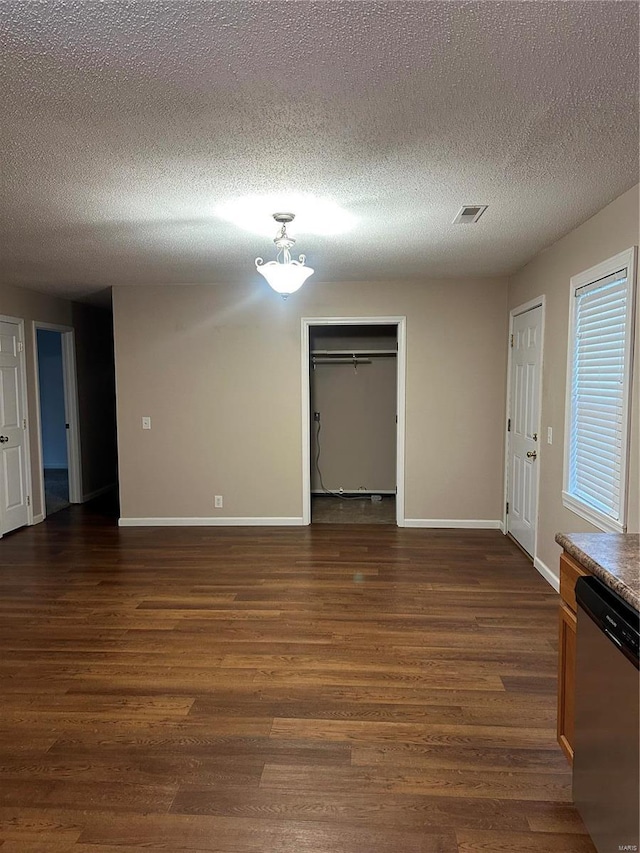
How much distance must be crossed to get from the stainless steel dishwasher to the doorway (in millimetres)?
2676

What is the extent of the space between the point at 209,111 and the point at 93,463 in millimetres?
6162

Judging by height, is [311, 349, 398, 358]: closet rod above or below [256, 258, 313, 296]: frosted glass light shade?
below

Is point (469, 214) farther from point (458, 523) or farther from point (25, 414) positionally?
point (25, 414)

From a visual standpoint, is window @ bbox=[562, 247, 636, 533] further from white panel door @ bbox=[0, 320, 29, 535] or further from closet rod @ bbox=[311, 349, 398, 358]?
white panel door @ bbox=[0, 320, 29, 535]

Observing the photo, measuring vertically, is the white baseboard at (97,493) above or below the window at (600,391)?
below

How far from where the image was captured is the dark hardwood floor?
1.88m

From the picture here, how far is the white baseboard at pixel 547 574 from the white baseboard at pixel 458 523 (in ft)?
3.69

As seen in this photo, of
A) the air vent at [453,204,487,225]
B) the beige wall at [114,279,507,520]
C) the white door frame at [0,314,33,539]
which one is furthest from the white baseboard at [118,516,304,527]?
the air vent at [453,204,487,225]

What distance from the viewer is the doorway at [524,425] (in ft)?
14.3

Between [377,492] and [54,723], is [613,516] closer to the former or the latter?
[54,723]

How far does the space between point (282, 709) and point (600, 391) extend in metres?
2.38

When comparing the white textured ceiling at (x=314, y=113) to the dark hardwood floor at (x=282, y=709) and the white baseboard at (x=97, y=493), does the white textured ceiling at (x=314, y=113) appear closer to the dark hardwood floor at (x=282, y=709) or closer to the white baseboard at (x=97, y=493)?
the dark hardwood floor at (x=282, y=709)

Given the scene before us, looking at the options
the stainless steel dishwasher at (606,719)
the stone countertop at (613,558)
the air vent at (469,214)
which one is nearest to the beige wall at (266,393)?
the air vent at (469,214)

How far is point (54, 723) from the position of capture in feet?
8.03
